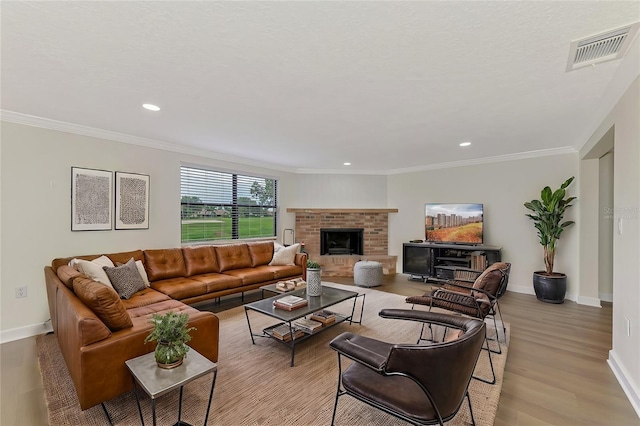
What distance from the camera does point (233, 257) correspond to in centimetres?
479

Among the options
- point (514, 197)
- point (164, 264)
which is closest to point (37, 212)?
point (164, 264)

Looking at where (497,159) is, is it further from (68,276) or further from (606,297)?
(68,276)

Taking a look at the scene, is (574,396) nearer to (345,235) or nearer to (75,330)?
(75,330)

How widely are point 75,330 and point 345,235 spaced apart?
5.60m

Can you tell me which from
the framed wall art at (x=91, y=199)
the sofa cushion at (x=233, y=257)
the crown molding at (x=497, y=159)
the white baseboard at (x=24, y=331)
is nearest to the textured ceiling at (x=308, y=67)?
the framed wall art at (x=91, y=199)

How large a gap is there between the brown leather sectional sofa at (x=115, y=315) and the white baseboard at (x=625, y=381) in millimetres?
3102

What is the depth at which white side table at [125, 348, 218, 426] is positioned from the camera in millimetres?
1607

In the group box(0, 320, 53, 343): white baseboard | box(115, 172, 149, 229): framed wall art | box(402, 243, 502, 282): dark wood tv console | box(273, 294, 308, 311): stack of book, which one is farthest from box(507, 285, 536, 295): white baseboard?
box(0, 320, 53, 343): white baseboard

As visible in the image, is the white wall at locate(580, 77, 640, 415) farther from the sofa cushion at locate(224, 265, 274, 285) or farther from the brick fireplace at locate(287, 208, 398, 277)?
the brick fireplace at locate(287, 208, 398, 277)

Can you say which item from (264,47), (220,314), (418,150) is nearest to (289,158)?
(418,150)

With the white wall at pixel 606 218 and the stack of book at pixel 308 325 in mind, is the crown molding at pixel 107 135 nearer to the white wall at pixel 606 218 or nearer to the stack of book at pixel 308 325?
the stack of book at pixel 308 325

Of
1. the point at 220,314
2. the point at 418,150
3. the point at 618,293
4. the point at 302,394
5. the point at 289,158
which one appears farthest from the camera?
the point at 289,158

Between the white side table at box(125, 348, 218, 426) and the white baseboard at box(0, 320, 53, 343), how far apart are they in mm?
2382

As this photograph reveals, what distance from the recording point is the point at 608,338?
3162 millimetres
